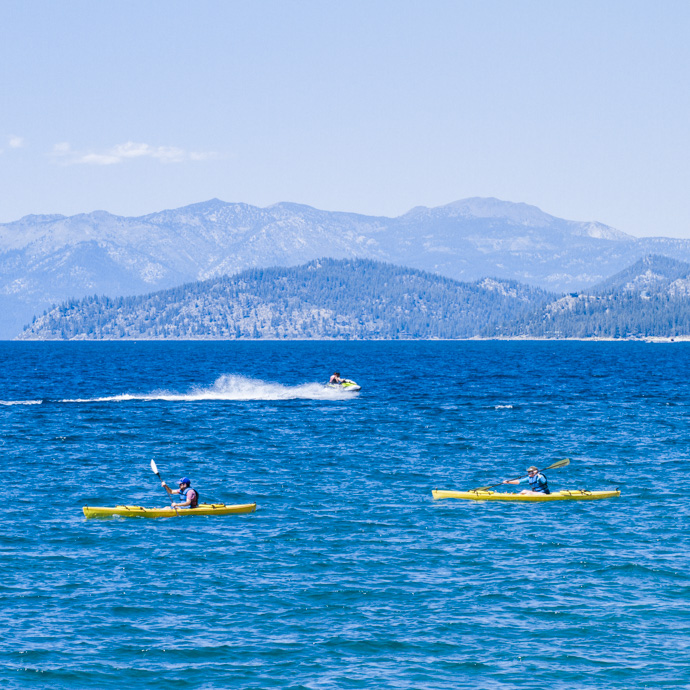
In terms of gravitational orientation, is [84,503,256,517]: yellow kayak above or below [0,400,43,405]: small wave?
below

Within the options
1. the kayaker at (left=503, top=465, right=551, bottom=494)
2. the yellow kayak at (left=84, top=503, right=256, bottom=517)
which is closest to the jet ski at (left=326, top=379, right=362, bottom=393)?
the kayaker at (left=503, top=465, right=551, bottom=494)

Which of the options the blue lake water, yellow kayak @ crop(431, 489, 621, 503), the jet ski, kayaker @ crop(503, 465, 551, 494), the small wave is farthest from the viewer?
the jet ski

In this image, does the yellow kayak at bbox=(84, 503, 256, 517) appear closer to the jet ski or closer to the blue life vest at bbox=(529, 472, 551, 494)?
the blue life vest at bbox=(529, 472, 551, 494)

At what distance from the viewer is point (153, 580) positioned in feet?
110

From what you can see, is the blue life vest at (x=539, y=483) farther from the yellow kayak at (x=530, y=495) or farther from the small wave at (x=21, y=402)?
the small wave at (x=21, y=402)

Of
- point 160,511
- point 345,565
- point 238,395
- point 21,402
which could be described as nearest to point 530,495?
point 345,565

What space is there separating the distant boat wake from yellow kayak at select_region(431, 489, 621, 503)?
205 ft

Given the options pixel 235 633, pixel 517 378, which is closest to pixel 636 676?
pixel 235 633

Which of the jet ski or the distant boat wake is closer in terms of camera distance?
the distant boat wake

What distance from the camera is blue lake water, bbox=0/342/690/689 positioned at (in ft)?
86.6

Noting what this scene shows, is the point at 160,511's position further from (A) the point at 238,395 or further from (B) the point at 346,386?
(A) the point at 238,395

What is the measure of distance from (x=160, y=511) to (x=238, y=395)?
240 ft

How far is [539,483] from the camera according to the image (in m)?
47.6

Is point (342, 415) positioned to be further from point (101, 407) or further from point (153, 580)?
point (153, 580)
